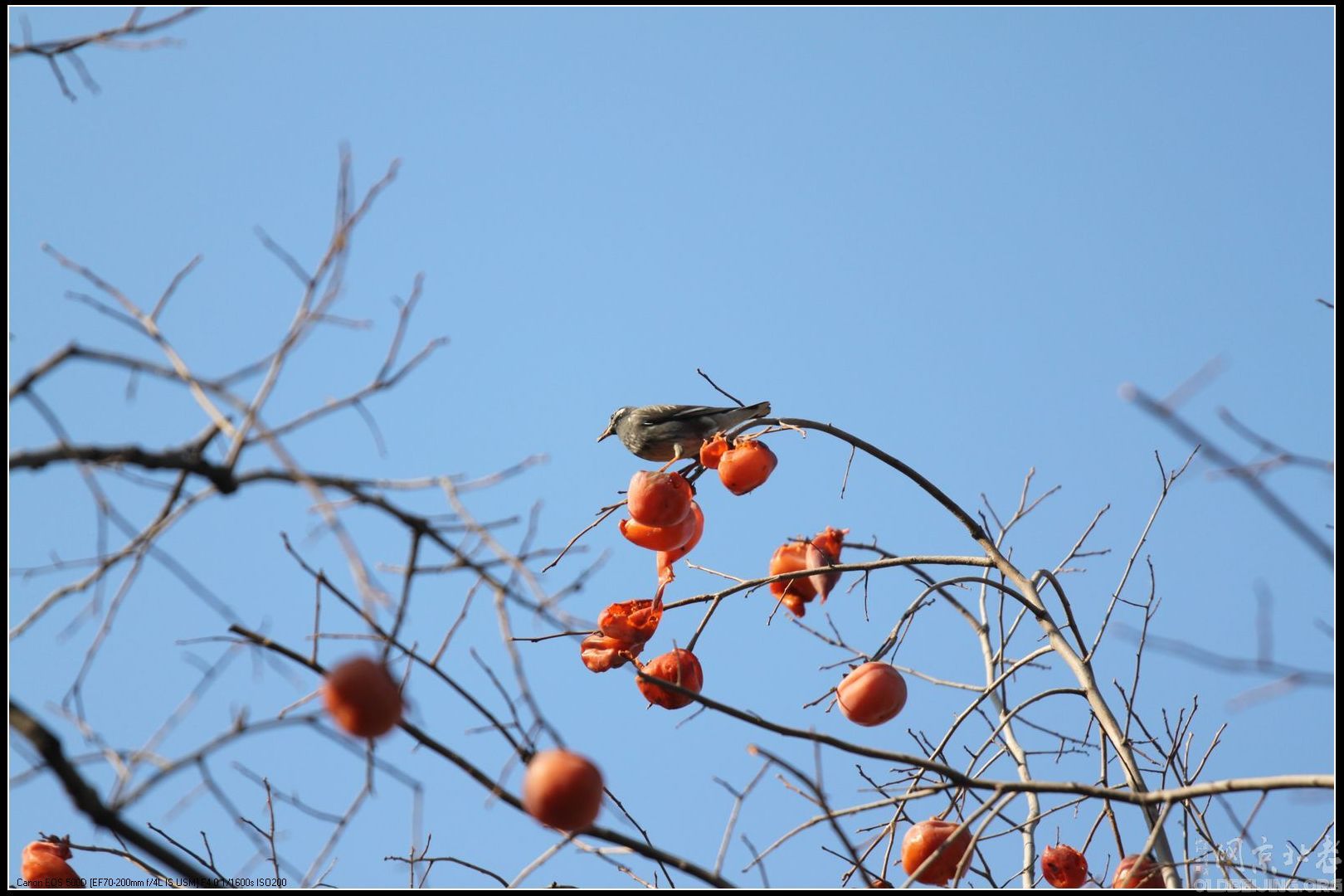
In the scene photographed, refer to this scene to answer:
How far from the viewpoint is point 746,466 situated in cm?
387

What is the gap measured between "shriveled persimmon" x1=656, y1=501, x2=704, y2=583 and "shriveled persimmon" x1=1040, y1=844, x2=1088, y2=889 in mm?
1443

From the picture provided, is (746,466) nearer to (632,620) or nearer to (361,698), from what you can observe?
(632,620)

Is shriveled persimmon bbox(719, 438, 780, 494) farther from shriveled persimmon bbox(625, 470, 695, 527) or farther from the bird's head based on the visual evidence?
the bird's head

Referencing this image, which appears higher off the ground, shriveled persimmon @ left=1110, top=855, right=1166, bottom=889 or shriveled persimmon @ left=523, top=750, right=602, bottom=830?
shriveled persimmon @ left=1110, top=855, right=1166, bottom=889

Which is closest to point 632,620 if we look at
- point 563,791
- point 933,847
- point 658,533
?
point 658,533

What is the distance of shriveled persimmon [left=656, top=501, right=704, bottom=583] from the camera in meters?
3.91

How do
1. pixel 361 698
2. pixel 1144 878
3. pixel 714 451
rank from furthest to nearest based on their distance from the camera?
pixel 714 451 → pixel 1144 878 → pixel 361 698

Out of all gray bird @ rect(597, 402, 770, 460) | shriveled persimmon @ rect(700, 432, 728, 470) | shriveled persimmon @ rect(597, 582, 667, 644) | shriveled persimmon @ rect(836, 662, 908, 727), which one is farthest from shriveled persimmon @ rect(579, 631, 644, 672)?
gray bird @ rect(597, 402, 770, 460)

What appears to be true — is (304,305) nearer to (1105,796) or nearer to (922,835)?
(1105,796)

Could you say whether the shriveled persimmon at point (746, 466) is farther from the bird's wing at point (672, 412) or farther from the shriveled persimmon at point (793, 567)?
the bird's wing at point (672, 412)

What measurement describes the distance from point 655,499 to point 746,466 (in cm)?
36

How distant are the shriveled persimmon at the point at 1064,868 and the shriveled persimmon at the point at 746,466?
4.78 ft

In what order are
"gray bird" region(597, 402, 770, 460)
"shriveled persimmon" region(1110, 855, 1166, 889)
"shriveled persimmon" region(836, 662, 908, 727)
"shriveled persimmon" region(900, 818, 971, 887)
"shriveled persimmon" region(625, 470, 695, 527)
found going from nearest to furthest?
1. "shriveled persimmon" region(1110, 855, 1166, 889)
2. "shriveled persimmon" region(900, 818, 971, 887)
3. "shriveled persimmon" region(836, 662, 908, 727)
4. "shriveled persimmon" region(625, 470, 695, 527)
5. "gray bird" region(597, 402, 770, 460)

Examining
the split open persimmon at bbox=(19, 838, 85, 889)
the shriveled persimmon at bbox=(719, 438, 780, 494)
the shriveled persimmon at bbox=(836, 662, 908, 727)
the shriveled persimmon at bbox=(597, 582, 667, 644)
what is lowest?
the split open persimmon at bbox=(19, 838, 85, 889)
